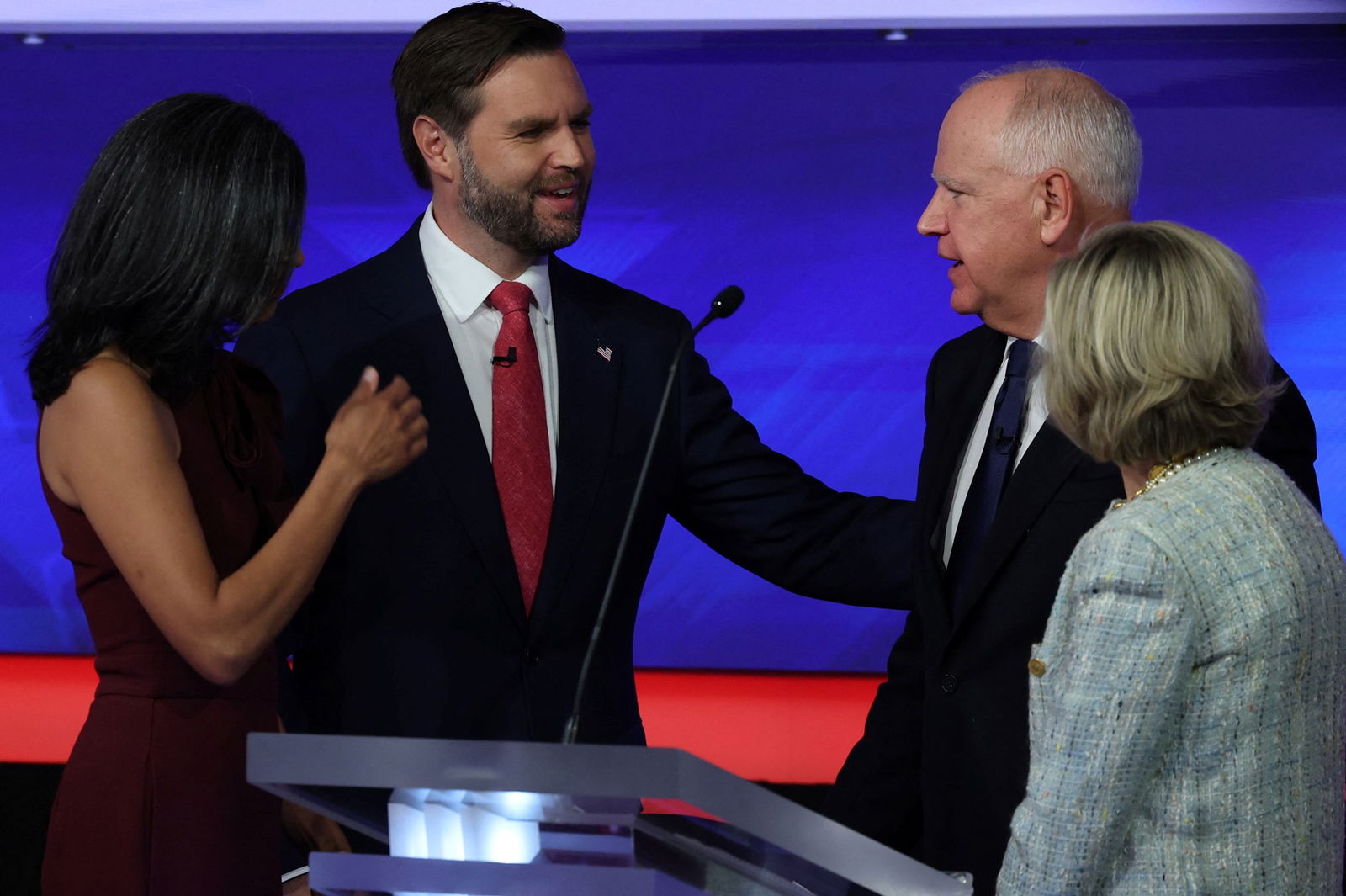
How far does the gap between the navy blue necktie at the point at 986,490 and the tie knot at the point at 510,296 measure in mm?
731

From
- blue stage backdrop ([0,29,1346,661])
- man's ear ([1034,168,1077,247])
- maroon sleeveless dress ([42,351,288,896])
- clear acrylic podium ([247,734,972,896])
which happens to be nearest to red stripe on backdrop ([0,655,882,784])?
blue stage backdrop ([0,29,1346,661])

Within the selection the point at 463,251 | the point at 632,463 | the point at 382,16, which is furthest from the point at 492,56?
the point at 382,16

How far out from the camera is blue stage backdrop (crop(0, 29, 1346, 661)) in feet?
12.6

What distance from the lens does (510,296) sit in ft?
7.71

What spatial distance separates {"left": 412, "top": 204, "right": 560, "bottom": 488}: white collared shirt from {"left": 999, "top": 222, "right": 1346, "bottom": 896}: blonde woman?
40.1 inches

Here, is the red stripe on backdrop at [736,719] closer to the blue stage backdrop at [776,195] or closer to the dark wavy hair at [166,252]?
the blue stage backdrop at [776,195]

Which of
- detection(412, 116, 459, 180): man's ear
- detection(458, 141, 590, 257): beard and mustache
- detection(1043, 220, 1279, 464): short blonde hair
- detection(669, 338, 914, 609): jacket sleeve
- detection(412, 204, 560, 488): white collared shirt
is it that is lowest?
detection(1043, 220, 1279, 464): short blonde hair

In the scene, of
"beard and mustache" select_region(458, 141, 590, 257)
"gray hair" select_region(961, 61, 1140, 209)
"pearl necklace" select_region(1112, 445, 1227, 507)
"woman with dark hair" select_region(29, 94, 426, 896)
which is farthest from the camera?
"beard and mustache" select_region(458, 141, 590, 257)

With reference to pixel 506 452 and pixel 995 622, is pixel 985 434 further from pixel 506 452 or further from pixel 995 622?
pixel 506 452

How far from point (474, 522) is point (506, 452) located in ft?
0.42

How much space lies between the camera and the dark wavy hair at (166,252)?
1.75m

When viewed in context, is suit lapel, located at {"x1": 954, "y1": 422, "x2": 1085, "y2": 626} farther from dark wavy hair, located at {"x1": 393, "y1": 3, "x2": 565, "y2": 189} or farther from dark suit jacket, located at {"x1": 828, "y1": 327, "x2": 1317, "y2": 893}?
dark wavy hair, located at {"x1": 393, "y1": 3, "x2": 565, "y2": 189}

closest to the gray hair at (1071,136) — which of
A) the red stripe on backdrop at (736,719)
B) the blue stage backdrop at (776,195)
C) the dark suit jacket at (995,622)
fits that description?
the dark suit jacket at (995,622)

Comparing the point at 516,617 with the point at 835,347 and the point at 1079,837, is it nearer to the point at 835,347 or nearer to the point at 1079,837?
the point at 1079,837
